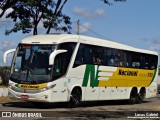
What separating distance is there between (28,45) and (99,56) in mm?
4466

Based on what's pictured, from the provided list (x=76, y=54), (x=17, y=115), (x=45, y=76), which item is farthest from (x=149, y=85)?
(x=17, y=115)

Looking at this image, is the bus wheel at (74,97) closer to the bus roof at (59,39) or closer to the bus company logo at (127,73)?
the bus roof at (59,39)

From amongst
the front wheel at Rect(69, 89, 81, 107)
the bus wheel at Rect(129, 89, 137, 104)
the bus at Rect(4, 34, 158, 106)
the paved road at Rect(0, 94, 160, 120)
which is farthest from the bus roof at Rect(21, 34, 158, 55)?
the bus wheel at Rect(129, 89, 137, 104)

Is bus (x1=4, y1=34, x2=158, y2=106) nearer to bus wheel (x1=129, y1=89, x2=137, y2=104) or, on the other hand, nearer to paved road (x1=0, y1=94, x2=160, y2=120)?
paved road (x1=0, y1=94, x2=160, y2=120)

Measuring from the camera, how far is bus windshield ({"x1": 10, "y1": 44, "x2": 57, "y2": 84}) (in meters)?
20.5

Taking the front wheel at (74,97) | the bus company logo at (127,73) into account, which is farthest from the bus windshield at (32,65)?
the bus company logo at (127,73)

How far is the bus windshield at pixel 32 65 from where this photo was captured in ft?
67.4

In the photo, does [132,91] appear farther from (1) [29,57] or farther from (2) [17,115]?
(2) [17,115]

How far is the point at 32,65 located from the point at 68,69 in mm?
1773

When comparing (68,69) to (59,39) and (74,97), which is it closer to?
(59,39)

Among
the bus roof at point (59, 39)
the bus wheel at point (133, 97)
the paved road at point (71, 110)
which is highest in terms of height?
the bus roof at point (59, 39)

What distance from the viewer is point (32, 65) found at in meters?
20.7

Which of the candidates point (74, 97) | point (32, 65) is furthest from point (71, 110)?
point (32, 65)

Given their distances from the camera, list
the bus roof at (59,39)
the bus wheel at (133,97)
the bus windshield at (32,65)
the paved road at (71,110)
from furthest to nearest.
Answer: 1. the bus wheel at (133,97)
2. the bus roof at (59,39)
3. the bus windshield at (32,65)
4. the paved road at (71,110)
